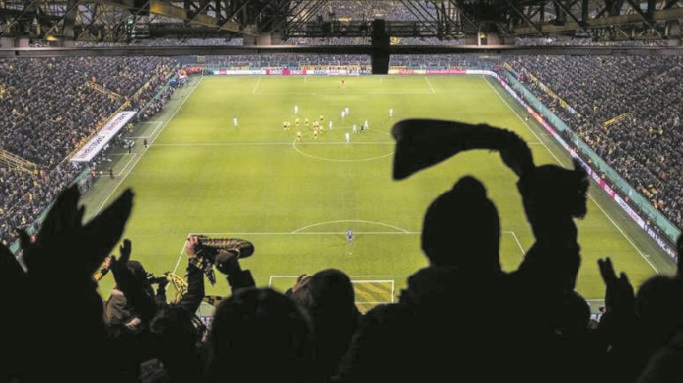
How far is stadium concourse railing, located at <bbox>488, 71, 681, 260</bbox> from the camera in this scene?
88.7 ft

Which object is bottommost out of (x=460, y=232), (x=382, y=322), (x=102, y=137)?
(x=102, y=137)

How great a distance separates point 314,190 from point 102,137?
13.9 metres

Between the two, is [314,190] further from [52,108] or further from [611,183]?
[52,108]

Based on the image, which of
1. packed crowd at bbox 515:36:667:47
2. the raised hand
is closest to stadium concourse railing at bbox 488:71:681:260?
packed crowd at bbox 515:36:667:47

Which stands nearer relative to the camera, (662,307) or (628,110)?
(662,307)

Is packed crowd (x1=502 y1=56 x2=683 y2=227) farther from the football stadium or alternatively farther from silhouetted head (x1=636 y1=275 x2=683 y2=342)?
silhouetted head (x1=636 y1=275 x2=683 y2=342)

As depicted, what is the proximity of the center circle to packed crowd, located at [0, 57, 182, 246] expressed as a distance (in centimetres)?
1312

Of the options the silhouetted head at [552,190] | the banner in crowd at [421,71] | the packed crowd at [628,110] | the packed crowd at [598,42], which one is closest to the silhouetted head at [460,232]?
the silhouetted head at [552,190]

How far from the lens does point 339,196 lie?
111 ft

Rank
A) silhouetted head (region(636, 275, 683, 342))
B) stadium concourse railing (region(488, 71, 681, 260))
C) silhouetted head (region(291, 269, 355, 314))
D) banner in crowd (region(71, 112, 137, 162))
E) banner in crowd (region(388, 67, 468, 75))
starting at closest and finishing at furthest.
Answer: silhouetted head (region(636, 275, 683, 342))
silhouetted head (region(291, 269, 355, 314))
stadium concourse railing (region(488, 71, 681, 260))
banner in crowd (region(71, 112, 137, 162))
banner in crowd (region(388, 67, 468, 75))

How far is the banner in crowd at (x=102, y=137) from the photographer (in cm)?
3612

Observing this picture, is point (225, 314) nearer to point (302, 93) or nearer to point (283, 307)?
point (283, 307)

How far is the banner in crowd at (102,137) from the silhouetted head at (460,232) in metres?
35.4

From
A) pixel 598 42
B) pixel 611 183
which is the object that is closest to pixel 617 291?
pixel 611 183
